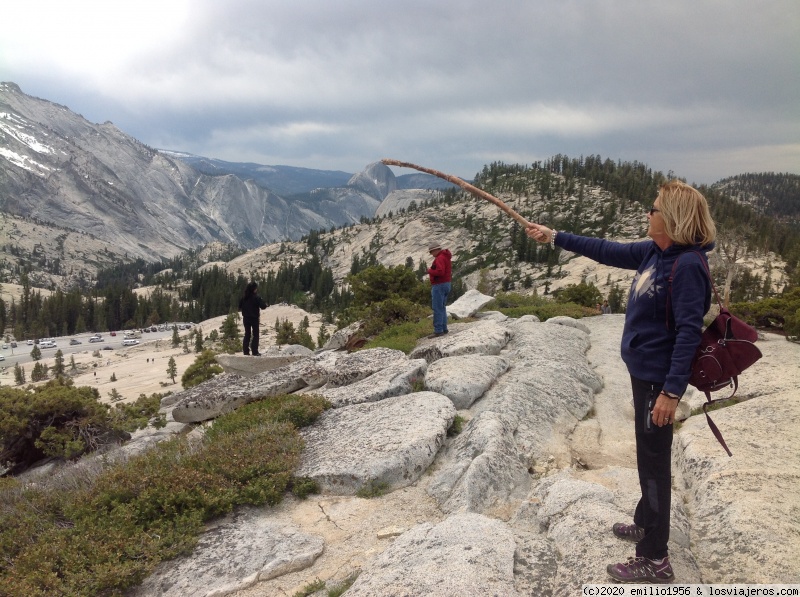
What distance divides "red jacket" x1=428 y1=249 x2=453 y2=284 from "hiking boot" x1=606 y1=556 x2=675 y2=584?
32.2ft

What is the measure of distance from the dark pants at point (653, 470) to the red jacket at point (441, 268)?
9.35m

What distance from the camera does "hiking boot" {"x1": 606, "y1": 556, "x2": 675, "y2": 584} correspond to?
4.35 m

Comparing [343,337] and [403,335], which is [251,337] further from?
[403,335]

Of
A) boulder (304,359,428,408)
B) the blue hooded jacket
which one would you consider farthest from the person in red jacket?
the blue hooded jacket

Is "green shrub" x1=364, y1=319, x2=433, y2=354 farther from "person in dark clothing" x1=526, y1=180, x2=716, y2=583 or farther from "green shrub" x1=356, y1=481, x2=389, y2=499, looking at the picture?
"person in dark clothing" x1=526, y1=180, x2=716, y2=583

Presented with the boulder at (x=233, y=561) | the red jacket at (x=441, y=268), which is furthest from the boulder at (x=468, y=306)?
the boulder at (x=233, y=561)

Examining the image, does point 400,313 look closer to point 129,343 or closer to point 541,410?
point 541,410

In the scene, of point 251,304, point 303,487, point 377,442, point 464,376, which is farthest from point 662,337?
point 251,304

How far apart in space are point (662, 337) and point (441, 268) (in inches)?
378

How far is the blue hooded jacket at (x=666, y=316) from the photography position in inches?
157

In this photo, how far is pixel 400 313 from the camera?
69.1ft

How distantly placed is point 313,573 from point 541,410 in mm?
5562

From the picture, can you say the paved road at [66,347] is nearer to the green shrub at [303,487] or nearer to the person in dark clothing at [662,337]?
the green shrub at [303,487]

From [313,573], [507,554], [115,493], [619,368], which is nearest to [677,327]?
[507,554]
